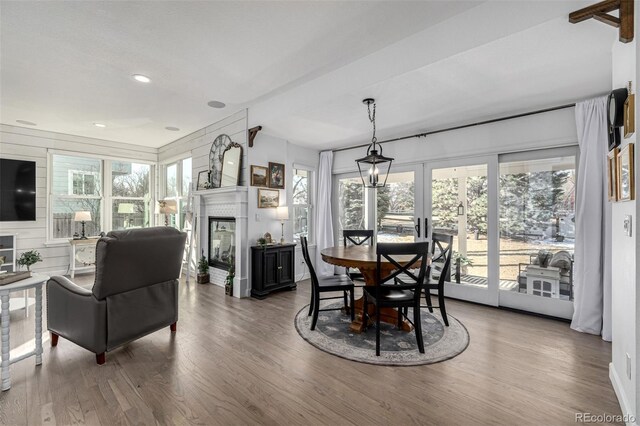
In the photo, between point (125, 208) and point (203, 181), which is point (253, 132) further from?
point (125, 208)

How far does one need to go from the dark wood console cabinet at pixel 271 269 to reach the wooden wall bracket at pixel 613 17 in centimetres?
399

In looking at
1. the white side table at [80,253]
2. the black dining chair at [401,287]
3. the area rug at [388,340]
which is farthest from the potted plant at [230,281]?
the white side table at [80,253]

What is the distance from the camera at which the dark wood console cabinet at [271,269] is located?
427cm

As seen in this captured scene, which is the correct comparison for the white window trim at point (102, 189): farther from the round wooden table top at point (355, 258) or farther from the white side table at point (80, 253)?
the round wooden table top at point (355, 258)

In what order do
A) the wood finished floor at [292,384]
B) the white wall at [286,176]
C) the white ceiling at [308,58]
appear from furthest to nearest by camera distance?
the white wall at [286,176], the white ceiling at [308,58], the wood finished floor at [292,384]

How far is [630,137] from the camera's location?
5.64 ft

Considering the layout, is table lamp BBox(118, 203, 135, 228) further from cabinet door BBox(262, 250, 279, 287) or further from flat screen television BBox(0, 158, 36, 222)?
cabinet door BBox(262, 250, 279, 287)

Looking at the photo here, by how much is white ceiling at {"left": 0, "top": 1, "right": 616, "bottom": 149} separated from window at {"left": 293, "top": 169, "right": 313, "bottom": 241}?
4.96 feet

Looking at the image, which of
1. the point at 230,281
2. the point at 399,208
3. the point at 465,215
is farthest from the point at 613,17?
the point at 230,281

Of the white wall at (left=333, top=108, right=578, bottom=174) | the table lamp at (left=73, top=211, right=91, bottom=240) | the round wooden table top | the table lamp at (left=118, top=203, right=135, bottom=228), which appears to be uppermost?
the white wall at (left=333, top=108, right=578, bottom=174)

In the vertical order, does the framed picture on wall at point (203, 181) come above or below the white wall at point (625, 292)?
above

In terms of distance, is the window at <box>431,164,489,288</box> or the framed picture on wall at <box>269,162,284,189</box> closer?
the window at <box>431,164,489,288</box>

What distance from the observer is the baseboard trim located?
1675 millimetres

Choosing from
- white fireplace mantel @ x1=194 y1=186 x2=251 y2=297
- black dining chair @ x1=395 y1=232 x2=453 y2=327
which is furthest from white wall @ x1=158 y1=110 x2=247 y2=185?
black dining chair @ x1=395 y1=232 x2=453 y2=327
